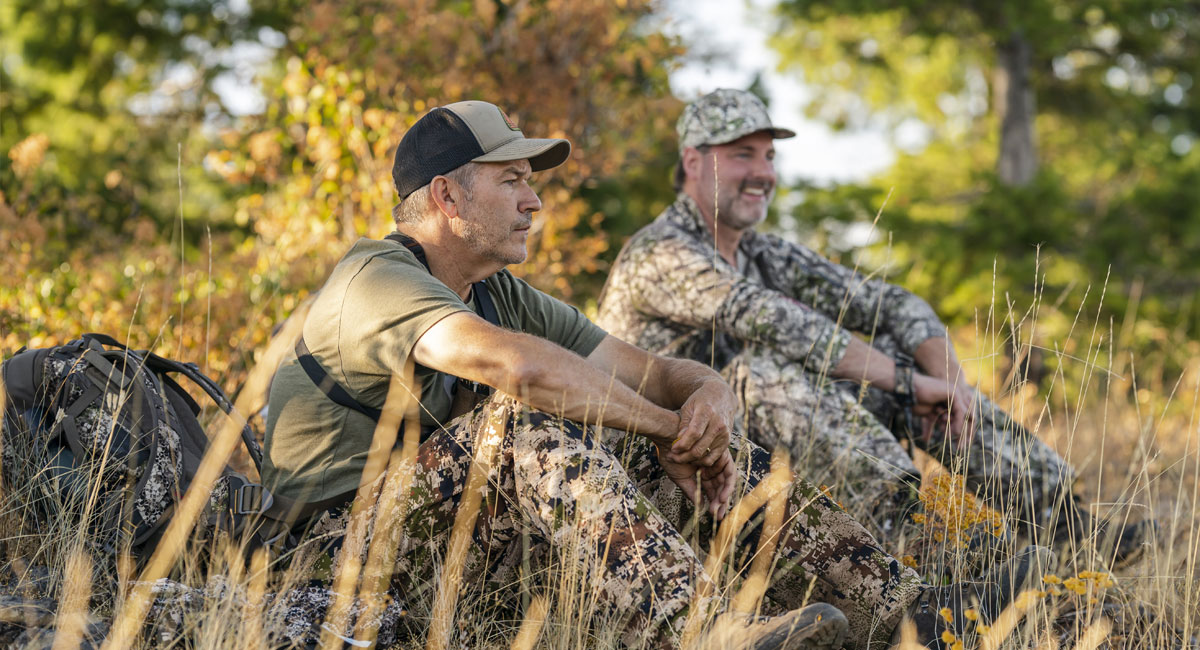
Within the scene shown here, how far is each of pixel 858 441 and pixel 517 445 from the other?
1.78m

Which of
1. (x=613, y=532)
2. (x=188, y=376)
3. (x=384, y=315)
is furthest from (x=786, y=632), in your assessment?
(x=188, y=376)

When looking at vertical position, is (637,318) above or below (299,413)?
below

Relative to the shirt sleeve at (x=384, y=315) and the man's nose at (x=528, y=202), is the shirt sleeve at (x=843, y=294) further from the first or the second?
the shirt sleeve at (x=384, y=315)

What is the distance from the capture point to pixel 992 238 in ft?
31.9

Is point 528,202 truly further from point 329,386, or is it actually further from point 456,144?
point 329,386

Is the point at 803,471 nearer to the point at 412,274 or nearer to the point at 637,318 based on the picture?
the point at 637,318

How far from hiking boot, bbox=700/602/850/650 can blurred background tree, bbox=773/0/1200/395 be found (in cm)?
611

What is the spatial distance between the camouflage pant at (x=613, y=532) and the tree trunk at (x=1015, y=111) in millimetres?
9130

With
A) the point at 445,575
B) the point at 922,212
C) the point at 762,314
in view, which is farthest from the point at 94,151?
the point at 445,575

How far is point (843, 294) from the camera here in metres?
4.97

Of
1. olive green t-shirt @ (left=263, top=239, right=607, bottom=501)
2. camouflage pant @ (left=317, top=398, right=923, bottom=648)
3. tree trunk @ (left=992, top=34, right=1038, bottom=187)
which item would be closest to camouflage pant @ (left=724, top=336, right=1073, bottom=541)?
camouflage pant @ (left=317, top=398, right=923, bottom=648)

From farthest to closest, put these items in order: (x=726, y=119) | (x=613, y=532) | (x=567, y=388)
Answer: (x=726, y=119) < (x=567, y=388) < (x=613, y=532)

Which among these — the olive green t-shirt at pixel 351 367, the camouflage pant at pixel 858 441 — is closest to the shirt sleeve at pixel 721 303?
the camouflage pant at pixel 858 441

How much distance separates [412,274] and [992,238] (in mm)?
8022
